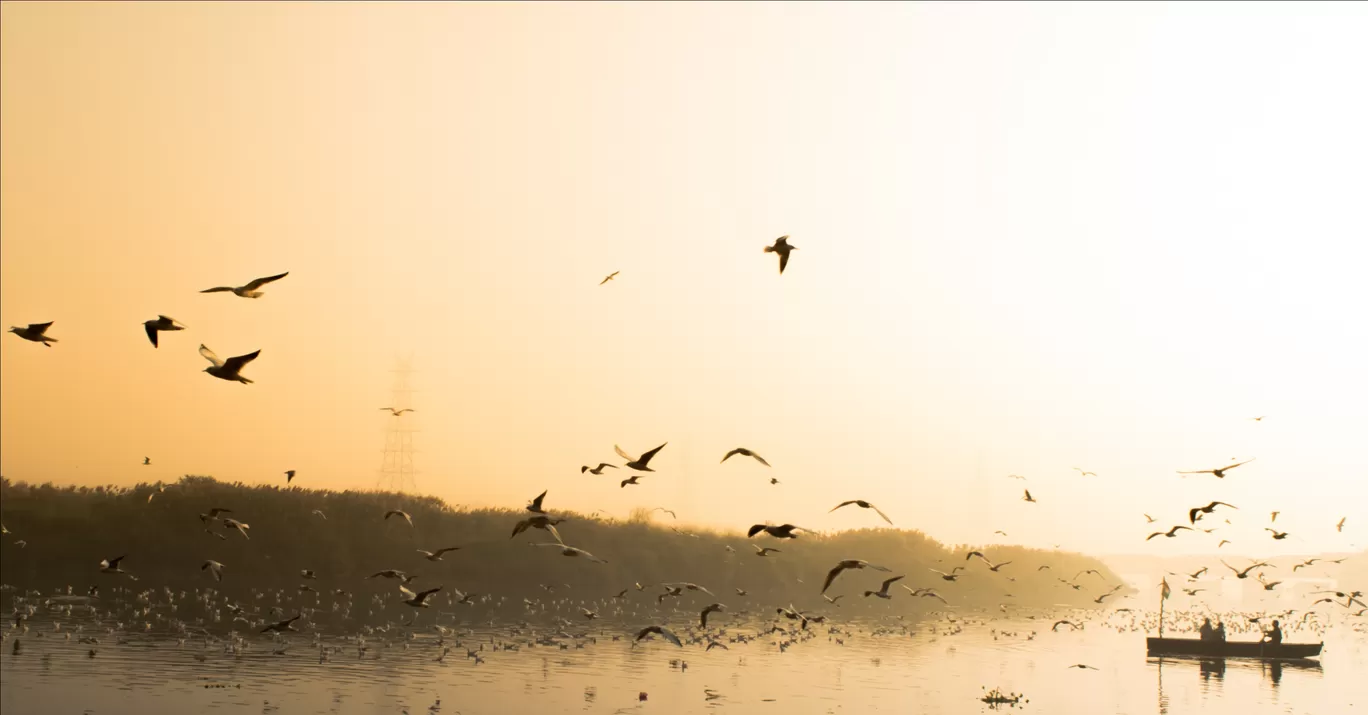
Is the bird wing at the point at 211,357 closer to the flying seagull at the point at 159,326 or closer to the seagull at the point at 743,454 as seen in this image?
the flying seagull at the point at 159,326

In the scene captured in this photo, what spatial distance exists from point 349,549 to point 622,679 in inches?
939

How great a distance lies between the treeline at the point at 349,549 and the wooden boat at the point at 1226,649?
20.7 meters

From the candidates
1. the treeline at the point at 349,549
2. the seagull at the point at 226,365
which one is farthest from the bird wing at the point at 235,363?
the treeline at the point at 349,549

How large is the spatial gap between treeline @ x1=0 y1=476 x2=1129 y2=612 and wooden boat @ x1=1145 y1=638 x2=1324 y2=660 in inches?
815

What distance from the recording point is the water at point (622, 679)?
2641 centimetres

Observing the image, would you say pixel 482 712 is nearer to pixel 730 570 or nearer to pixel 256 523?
pixel 256 523

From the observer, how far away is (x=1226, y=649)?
49.2 m

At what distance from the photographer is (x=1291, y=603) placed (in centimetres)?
13175

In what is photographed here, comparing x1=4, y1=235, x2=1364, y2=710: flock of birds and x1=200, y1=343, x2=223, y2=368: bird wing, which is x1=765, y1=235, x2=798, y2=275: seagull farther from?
x1=200, y1=343, x2=223, y2=368: bird wing

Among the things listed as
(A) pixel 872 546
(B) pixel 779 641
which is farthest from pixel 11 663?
(A) pixel 872 546

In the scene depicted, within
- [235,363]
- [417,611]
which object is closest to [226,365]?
[235,363]

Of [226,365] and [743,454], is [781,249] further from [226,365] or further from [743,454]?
[226,365]

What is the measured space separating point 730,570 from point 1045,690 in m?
32.2

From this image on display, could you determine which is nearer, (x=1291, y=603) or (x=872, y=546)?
(x=872, y=546)
